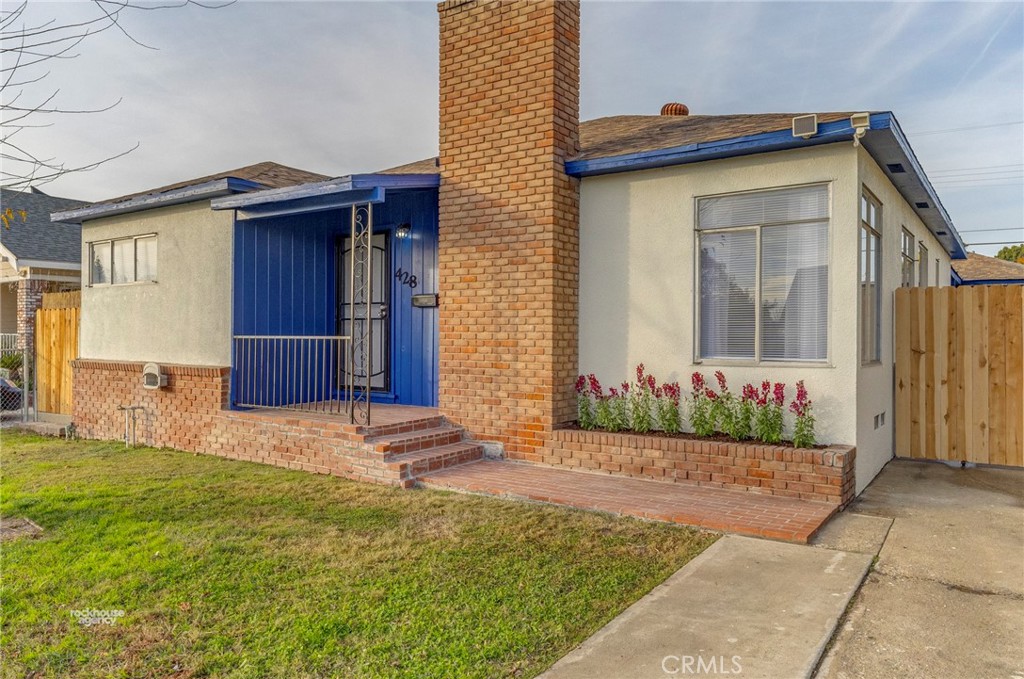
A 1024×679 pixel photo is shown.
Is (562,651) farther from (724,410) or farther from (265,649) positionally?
(724,410)

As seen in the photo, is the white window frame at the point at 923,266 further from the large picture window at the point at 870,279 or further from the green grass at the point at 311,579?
the green grass at the point at 311,579

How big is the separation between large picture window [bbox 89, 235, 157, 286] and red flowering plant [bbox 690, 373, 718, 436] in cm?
740

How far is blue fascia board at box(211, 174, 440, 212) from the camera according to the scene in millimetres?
6742

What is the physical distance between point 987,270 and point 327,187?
1957 cm

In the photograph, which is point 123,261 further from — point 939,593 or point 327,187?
point 939,593

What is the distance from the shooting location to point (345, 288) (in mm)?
9438

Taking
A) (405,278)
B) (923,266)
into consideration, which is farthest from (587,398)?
(923,266)

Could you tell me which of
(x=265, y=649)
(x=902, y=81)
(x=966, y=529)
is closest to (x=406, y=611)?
(x=265, y=649)

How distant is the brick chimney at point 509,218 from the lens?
271 inches

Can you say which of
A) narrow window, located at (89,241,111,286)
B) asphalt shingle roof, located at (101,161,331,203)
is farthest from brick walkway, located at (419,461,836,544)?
narrow window, located at (89,241,111,286)

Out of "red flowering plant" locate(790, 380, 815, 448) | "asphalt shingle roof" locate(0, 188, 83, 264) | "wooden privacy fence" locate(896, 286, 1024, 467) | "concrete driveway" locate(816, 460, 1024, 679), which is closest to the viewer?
"concrete driveway" locate(816, 460, 1024, 679)

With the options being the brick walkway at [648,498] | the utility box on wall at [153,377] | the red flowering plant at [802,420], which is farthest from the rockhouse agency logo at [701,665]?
the utility box on wall at [153,377]

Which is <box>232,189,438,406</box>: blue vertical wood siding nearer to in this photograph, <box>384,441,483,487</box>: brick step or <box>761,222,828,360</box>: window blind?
<box>384,441,483,487</box>: brick step

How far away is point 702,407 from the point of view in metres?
6.30
